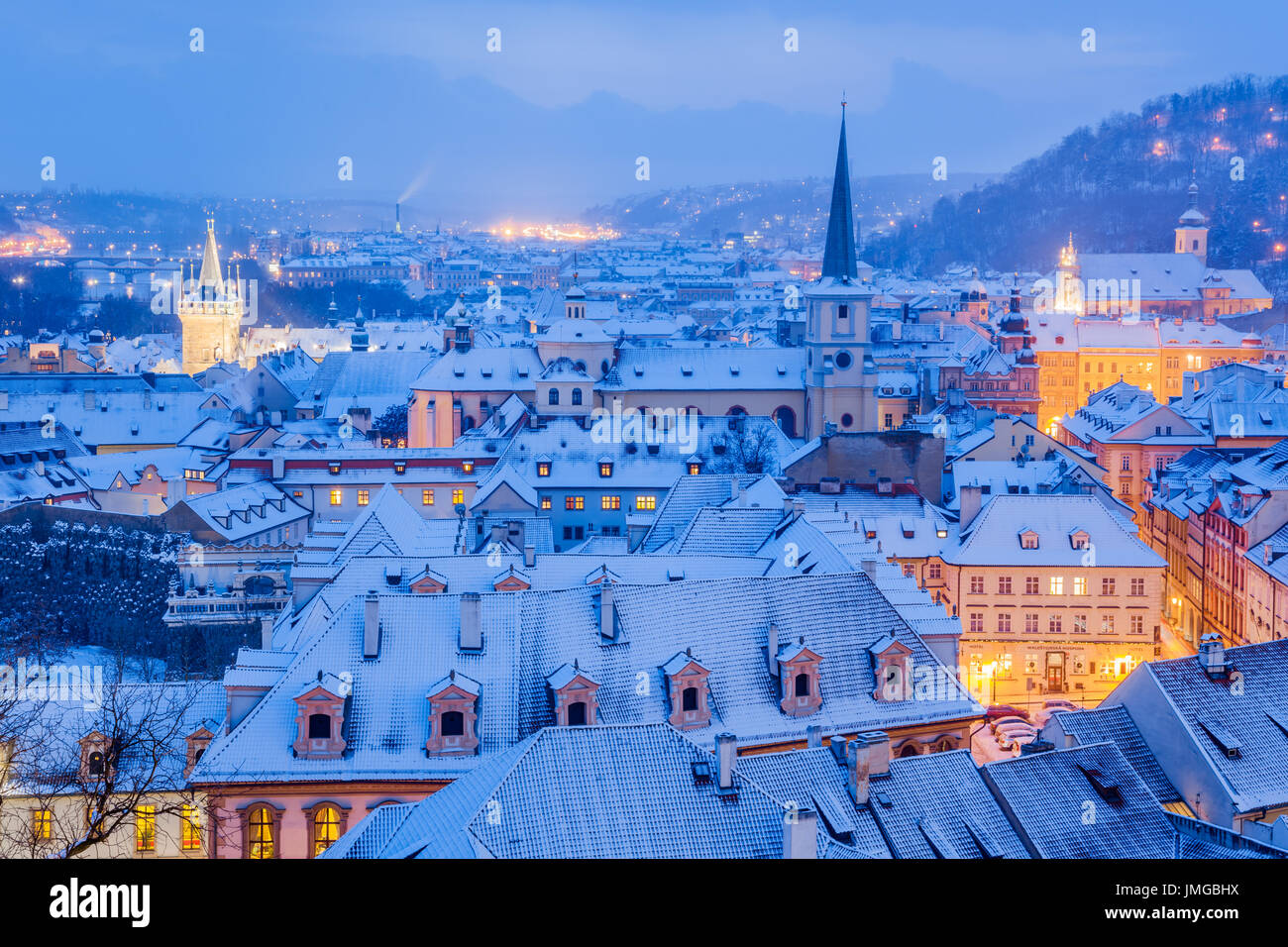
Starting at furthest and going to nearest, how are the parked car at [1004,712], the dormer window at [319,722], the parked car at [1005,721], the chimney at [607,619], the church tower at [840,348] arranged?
the church tower at [840,348], the parked car at [1004,712], the parked car at [1005,721], the chimney at [607,619], the dormer window at [319,722]

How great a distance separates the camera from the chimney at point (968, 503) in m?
36.7

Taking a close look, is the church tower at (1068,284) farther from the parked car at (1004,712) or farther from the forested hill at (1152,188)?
the parked car at (1004,712)

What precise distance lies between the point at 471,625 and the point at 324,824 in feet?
9.82

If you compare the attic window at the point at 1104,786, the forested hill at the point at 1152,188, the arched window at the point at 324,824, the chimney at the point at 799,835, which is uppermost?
the forested hill at the point at 1152,188

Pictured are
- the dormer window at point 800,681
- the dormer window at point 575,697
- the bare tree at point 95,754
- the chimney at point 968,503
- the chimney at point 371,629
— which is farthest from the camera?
the chimney at point 968,503

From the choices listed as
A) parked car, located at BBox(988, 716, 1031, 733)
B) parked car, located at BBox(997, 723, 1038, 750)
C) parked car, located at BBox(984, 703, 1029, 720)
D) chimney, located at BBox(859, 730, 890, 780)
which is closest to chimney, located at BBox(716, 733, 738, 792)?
chimney, located at BBox(859, 730, 890, 780)

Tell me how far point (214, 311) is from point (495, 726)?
77.9 meters

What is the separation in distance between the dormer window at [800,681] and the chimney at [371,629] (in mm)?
5234

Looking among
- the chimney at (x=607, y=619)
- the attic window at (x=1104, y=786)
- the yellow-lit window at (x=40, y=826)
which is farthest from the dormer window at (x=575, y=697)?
the yellow-lit window at (x=40, y=826)

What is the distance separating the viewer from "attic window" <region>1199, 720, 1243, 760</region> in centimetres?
2075

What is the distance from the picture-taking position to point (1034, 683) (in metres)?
34.6

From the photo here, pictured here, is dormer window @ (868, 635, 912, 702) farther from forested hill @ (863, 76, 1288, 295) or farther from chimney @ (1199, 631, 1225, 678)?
forested hill @ (863, 76, 1288, 295)

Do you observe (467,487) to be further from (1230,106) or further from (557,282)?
(557,282)
